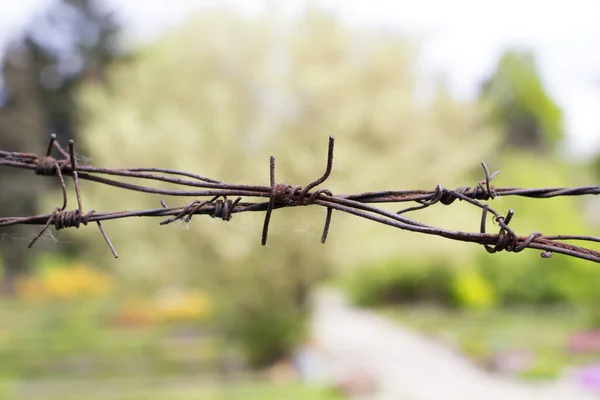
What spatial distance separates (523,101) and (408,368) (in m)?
12.4

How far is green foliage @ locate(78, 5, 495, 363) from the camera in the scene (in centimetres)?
705

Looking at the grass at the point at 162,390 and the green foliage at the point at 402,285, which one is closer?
the grass at the point at 162,390

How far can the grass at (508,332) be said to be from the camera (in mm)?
7754

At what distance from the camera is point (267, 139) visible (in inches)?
281

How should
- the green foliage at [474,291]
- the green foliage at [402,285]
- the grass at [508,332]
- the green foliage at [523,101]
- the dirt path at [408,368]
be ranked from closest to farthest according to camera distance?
the dirt path at [408,368] < the grass at [508,332] < the green foliage at [474,291] < the green foliage at [402,285] < the green foliage at [523,101]

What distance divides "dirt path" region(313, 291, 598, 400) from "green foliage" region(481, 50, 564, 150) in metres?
9.17

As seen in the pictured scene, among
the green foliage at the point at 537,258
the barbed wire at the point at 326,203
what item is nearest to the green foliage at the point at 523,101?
the green foliage at the point at 537,258

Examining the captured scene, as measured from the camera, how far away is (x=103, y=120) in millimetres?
8641

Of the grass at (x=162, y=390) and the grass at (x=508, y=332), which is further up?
the grass at (x=508, y=332)

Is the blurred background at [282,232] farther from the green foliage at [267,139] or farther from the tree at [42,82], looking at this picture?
the tree at [42,82]

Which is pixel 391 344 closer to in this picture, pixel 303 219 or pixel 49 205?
pixel 303 219

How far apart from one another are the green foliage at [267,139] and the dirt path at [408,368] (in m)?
0.98

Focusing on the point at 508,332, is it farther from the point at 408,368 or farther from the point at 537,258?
the point at 408,368

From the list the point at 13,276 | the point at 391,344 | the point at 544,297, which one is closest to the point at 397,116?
the point at 391,344
